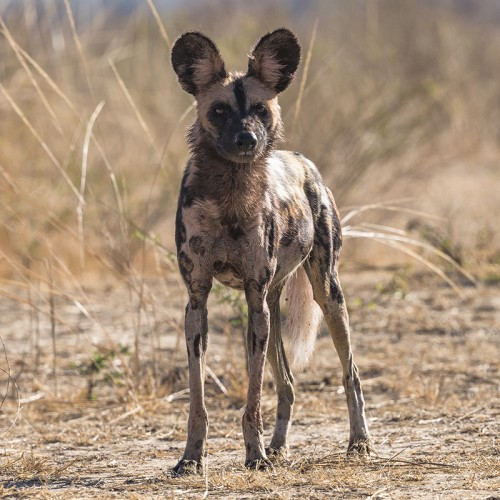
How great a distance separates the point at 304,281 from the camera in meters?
5.12

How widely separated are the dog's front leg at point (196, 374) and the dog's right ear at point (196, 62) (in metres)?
0.81

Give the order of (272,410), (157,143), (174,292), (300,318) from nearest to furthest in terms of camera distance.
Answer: (300,318), (272,410), (174,292), (157,143)

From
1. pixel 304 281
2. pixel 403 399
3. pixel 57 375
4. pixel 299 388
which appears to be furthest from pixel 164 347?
pixel 304 281

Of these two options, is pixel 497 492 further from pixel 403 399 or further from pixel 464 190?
pixel 464 190

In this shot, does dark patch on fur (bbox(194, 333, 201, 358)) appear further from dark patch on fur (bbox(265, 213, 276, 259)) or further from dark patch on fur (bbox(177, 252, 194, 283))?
dark patch on fur (bbox(265, 213, 276, 259))

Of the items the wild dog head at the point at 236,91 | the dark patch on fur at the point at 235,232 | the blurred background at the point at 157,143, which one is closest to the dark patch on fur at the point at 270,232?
the dark patch on fur at the point at 235,232

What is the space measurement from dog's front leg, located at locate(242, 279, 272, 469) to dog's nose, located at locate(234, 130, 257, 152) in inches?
20.0

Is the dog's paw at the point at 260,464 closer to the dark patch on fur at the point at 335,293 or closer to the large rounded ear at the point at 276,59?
the dark patch on fur at the point at 335,293

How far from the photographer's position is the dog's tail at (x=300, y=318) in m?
5.13

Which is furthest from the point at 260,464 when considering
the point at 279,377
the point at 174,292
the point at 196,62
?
the point at 174,292

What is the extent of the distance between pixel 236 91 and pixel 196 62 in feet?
0.78

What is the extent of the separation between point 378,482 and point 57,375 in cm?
311

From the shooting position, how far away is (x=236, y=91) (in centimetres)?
439

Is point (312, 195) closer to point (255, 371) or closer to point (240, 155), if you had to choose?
point (240, 155)
